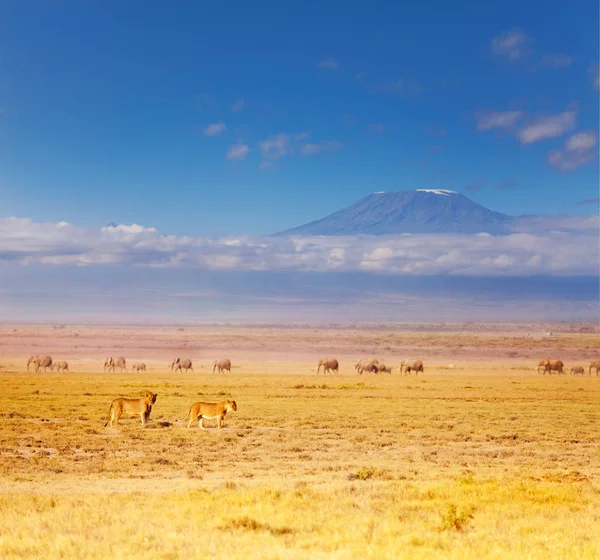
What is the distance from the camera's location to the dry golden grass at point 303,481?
10.2 meters

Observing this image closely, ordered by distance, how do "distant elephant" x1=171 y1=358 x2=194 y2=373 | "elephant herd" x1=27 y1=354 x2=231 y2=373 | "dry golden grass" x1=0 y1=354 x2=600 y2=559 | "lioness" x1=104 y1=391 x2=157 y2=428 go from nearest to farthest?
1. "dry golden grass" x1=0 y1=354 x2=600 y2=559
2. "lioness" x1=104 y1=391 x2=157 y2=428
3. "elephant herd" x1=27 y1=354 x2=231 y2=373
4. "distant elephant" x1=171 y1=358 x2=194 y2=373

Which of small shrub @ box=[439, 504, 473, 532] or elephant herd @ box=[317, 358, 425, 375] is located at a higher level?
small shrub @ box=[439, 504, 473, 532]

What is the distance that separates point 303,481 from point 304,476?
116cm

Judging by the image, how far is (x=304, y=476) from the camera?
17.1 metres

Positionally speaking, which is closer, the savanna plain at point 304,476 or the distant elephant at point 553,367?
the savanna plain at point 304,476

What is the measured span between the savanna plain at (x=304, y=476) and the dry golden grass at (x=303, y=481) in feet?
0.15

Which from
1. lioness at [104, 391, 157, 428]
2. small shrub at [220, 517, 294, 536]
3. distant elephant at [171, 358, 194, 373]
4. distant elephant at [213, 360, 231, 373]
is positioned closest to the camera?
small shrub at [220, 517, 294, 536]

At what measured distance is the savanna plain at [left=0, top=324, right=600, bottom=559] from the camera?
10.3 metres

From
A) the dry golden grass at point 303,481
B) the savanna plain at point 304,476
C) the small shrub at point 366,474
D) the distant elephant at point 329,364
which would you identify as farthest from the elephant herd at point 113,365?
the small shrub at point 366,474

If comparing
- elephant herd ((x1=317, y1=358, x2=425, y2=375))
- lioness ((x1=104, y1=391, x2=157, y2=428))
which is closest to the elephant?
elephant herd ((x1=317, y1=358, x2=425, y2=375))

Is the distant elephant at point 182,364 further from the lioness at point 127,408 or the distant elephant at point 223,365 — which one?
the lioness at point 127,408

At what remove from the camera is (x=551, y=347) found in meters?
117

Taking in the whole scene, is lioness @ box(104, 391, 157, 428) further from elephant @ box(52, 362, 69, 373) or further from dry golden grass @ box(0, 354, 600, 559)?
elephant @ box(52, 362, 69, 373)

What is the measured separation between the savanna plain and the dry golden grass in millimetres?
47
